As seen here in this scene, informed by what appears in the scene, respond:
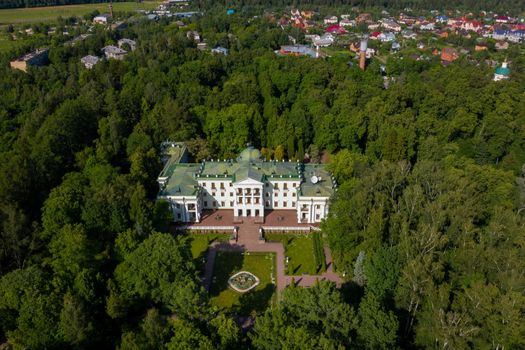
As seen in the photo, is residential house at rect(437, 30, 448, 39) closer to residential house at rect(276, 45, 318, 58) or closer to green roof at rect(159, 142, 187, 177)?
residential house at rect(276, 45, 318, 58)

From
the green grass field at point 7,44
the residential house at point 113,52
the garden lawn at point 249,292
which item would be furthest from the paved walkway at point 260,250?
the green grass field at point 7,44

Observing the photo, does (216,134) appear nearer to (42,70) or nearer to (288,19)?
(42,70)

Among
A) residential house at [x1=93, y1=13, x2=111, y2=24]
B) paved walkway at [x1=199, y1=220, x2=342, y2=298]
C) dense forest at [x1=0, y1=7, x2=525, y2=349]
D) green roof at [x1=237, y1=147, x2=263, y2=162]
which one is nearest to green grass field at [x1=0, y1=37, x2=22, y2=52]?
dense forest at [x1=0, y1=7, x2=525, y2=349]

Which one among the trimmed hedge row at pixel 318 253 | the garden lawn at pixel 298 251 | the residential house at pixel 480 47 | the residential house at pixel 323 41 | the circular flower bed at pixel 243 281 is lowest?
the garden lawn at pixel 298 251

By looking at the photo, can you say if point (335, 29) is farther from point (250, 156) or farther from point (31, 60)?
point (250, 156)

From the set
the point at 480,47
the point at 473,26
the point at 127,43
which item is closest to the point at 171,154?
the point at 127,43

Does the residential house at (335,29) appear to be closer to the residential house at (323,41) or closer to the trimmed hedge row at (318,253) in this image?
the residential house at (323,41)

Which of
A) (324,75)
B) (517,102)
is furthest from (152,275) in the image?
(517,102)
